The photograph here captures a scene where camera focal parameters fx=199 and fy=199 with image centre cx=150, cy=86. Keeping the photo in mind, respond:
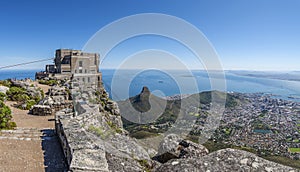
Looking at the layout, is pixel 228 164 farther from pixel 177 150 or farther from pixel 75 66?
pixel 75 66

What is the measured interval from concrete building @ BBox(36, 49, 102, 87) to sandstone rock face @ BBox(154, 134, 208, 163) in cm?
2369

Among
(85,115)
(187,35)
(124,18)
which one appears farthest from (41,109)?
(187,35)

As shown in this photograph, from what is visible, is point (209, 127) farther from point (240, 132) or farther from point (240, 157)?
point (240, 157)

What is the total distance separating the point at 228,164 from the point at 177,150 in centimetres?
311

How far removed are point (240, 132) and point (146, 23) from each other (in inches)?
2084

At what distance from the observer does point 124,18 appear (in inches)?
493

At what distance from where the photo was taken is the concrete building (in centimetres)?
2936

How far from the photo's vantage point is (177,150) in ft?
20.9

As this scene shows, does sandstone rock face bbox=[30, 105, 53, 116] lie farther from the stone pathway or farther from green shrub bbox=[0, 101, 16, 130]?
the stone pathway

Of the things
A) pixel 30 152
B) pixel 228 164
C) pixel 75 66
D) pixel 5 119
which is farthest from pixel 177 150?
pixel 75 66

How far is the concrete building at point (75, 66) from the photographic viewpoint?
29.4 m

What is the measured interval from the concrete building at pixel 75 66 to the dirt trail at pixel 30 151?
71.0ft

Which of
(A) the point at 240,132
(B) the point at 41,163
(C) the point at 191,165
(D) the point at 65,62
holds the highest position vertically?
(D) the point at 65,62

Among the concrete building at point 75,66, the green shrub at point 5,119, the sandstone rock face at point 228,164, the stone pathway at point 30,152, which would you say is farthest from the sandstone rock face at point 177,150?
the concrete building at point 75,66
